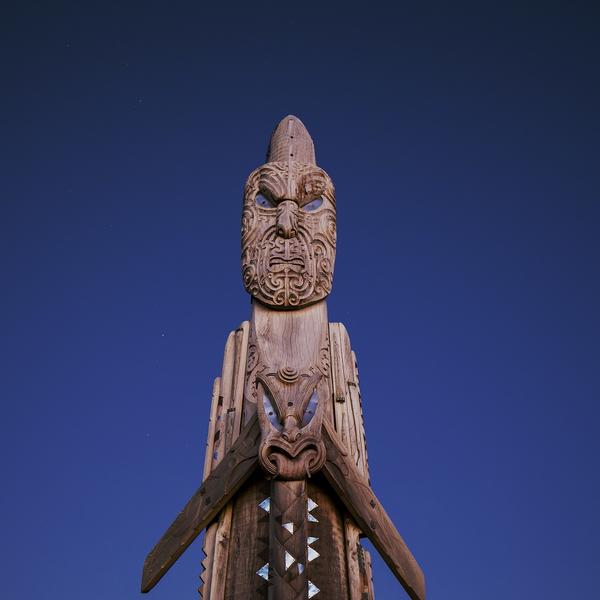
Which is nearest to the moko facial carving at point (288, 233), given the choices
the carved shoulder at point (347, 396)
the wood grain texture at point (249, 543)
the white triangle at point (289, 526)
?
the carved shoulder at point (347, 396)

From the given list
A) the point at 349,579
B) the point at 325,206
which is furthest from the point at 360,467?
the point at 325,206

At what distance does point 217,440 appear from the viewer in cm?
496

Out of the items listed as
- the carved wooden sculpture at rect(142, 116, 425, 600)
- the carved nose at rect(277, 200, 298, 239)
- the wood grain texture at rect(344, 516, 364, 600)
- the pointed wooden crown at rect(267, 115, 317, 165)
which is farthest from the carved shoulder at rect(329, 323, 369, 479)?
the pointed wooden crown at rect(267, 115, 317, 165)

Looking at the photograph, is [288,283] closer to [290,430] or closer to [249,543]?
[290,430]

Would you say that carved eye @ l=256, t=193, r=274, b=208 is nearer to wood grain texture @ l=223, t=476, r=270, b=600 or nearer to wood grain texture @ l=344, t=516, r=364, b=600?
wood grain texture @ l=223, t=476, r=270, b=600

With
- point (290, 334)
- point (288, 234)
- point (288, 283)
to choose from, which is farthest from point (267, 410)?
point (288, 234)

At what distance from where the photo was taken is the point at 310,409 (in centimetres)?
433

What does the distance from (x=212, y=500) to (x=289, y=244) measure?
208 centimetres

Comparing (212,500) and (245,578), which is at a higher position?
(212,500)

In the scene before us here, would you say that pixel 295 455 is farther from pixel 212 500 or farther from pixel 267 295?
pixel 267 295

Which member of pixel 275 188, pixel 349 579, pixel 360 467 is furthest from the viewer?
pixel 275 188

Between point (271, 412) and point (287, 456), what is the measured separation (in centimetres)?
38

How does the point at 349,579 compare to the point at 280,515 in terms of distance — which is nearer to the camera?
the point at 280,515

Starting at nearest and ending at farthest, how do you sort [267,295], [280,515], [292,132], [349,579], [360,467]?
[280,515] → [349,579] → [360,467] → [267,295] → [292,132]
